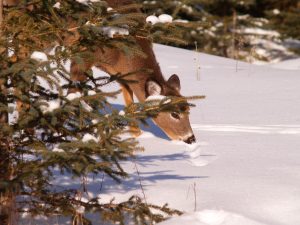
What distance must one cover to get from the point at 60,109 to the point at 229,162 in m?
2.75

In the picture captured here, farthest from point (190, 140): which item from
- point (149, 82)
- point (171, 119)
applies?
point (149, 82)

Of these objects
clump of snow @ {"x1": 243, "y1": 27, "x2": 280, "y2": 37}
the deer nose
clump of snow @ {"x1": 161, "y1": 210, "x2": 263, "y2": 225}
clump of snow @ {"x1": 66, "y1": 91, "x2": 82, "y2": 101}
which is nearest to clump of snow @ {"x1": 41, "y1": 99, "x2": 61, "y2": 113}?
clump of snow @ {"x1": 66, "y1": 91, "x2": 82, "y2": 101}

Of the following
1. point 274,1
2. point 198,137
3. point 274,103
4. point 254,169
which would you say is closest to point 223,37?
point 274,1

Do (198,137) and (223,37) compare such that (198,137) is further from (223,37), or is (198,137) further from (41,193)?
(223,37)

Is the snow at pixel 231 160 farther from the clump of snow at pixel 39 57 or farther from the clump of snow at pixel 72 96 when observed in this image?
the clump of snow at pixel 39 57

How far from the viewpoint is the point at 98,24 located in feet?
12.9

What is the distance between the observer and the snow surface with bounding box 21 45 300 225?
15.0 feet

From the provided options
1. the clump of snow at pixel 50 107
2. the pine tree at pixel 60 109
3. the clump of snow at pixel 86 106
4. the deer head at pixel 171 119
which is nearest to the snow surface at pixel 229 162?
the deer head at pixel 171 119

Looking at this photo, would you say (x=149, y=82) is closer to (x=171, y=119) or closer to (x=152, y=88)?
(x=152, y=88)

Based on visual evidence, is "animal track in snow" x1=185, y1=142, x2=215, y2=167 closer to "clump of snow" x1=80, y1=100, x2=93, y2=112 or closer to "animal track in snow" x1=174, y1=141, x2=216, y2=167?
"animal track in snow" x1=174, y1=141, x2=216, y2=167

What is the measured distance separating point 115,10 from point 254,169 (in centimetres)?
224

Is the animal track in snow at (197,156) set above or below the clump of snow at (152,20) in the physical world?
below

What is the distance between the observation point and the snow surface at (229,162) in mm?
4582

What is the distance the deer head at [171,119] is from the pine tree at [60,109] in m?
3.34
